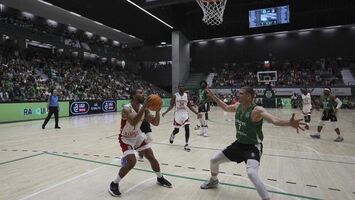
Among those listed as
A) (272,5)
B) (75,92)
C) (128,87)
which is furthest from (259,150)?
(128,87)

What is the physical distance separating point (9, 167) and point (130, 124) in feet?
11.6

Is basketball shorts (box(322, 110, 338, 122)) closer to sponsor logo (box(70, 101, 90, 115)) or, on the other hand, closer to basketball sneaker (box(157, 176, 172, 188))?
basketball sneaker (box(157, 176, 172, 188))

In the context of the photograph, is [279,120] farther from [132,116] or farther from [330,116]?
[330,116]

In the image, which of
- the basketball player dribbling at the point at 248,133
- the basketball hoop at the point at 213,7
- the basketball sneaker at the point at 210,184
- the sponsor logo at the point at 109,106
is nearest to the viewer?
the basketball player dribbling at the point at 248,133

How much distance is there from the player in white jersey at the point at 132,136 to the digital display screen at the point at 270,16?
85.5 ft

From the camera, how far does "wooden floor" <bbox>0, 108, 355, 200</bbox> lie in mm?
4535

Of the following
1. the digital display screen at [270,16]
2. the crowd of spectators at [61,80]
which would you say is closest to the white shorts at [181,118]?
the crowd of spectators at [61,80]

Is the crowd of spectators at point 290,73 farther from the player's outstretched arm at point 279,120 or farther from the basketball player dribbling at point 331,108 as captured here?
the player's outstretched arm at point 279,120

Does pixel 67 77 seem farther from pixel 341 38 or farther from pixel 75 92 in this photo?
pixel 341 38

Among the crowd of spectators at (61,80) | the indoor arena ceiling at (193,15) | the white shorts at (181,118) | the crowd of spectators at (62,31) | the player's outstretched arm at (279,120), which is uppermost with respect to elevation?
the indoor arena ceiling at (193,15)

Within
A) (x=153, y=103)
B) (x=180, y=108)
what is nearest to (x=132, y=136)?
(x=153, y=103)

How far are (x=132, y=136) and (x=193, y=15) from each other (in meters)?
29.4

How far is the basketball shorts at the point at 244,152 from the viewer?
3980 mm

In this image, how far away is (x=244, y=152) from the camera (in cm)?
411
